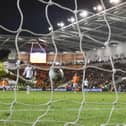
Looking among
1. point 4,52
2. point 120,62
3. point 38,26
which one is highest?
point 38,26

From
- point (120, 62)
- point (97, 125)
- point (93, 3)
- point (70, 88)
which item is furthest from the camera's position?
point (93, 3)

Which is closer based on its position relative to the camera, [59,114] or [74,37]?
[59,114]

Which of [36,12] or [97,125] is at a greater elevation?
[36,12]

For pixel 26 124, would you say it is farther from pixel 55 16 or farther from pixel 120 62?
pixel 55 16

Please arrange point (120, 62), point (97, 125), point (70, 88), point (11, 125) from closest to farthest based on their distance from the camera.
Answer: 1. point (11, 125)
2. point (97, 125)
3. point (70, 88)
4. point (120, 62)

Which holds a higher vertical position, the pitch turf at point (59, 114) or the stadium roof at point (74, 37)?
the stadium roof at point (74, 37)

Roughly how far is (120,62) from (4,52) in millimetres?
22263

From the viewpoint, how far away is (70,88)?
24531 millimetres

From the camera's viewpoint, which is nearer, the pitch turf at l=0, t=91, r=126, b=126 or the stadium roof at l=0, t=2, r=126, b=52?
the pitch turf at l=0, t=91, r=126, b=126

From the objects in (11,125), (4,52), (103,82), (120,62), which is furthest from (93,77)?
(11,125)

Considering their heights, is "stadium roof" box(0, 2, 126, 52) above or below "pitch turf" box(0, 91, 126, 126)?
above

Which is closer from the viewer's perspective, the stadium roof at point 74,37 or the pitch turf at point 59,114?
the pitch turf at point 59,114

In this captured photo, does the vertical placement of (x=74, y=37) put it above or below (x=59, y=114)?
above

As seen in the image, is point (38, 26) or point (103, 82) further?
point (38, 26)
